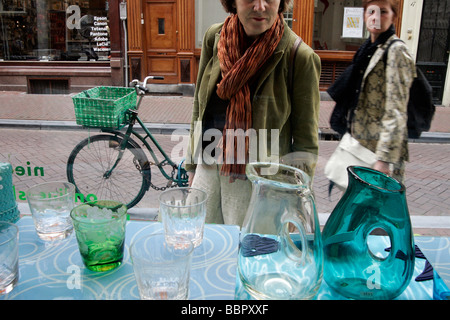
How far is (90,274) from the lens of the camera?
2.93 ft

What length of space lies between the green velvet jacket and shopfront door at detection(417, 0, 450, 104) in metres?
0.41

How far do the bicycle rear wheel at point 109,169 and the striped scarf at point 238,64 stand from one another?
4.72ft

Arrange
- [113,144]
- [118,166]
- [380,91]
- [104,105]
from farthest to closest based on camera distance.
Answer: [118,166]
[113,144]
[104,105]
[380,91]

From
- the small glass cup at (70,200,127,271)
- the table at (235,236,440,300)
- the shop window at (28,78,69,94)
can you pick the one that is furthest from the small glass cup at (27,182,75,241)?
the shop window at (28,78,69,94)

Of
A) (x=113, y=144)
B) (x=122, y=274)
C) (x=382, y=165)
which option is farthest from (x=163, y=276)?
(x=113, y=144)

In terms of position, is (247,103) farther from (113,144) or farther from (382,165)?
(113,144)

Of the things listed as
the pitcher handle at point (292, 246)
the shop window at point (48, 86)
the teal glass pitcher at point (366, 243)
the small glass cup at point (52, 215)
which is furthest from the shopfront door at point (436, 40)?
the shop window at point (48, 86)

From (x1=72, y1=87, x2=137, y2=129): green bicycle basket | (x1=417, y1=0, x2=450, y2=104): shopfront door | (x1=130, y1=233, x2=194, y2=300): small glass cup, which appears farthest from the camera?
(x1=72, y1=87, x2=137, y2=129): green bicycle basket

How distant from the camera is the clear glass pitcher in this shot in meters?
0.77

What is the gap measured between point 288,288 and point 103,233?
447mm

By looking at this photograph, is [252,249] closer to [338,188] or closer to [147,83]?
[338,188]

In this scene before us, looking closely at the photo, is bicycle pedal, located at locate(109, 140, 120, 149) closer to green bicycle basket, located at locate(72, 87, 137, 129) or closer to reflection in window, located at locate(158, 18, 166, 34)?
green bicycle basket, located at locate(72, 87, 137, 129)

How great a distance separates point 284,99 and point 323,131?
0.95 feet
